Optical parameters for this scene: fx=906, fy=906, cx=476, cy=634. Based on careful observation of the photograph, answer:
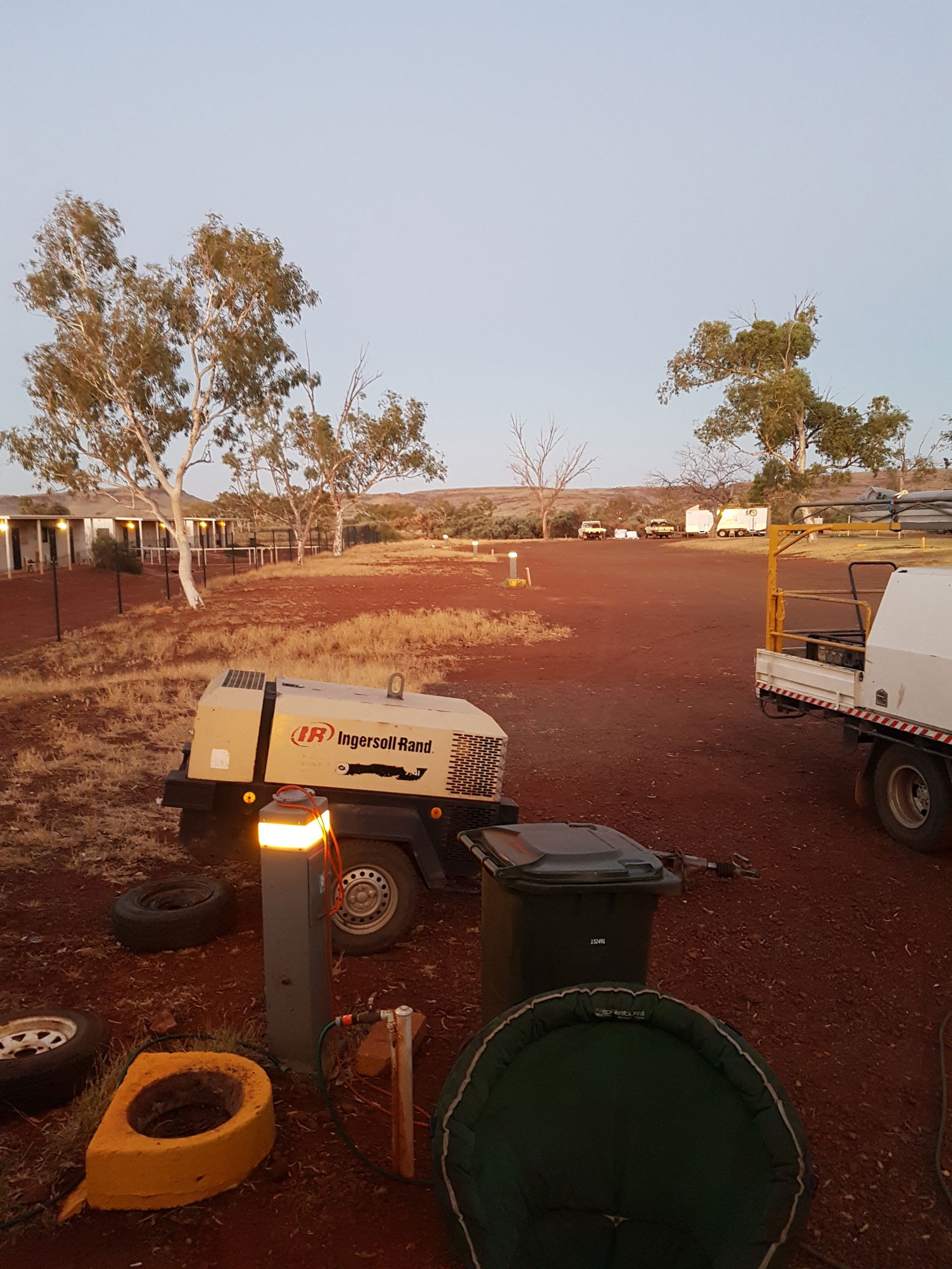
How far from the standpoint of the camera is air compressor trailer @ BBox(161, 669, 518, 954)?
16.0 ft

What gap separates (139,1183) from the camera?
3004 mm

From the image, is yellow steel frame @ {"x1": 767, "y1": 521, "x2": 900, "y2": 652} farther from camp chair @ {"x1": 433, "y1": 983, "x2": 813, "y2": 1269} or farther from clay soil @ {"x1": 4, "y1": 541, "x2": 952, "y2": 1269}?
camp chair @ {"x1": 433, "y1": 983, "x2": 813, "y2": 1269}

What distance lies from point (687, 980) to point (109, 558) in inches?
1708

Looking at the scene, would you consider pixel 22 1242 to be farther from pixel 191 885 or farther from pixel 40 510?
pixel 40 510

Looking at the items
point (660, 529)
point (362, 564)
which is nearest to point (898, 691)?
point (362, 564)

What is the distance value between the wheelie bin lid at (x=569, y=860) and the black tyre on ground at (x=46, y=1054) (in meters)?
1.78

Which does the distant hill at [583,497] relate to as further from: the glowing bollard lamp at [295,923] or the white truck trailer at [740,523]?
the glowing bollard lamp at [295,923]

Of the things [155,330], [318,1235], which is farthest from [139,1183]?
[155,330]

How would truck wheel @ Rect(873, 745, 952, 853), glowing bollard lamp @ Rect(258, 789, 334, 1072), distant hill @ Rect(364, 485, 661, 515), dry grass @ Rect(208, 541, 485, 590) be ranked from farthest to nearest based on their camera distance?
distant hill @ Rect(364, 485, 661, 515), dry grass @ Rect(208, 541, 485, 590), truck wheel @ Rect(873, 745, 952, 853), glowing bollard lamp @ Rect(258, 789, 334, 1072)

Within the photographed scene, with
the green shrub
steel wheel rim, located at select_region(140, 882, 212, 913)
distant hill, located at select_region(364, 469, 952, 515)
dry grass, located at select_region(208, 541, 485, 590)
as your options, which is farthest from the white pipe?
distant hill, located at select_region(364, 469, 952, 515)

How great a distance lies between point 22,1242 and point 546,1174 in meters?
1.68

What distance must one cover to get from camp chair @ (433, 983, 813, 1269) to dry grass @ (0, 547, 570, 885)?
399 centimetres

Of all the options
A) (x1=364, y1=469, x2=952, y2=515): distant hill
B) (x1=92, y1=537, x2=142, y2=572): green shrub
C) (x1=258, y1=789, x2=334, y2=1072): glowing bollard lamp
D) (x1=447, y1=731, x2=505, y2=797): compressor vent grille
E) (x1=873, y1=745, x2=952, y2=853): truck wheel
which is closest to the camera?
(x1=258, y1=789, x2=334, y2=1072): glowing bollard lamp

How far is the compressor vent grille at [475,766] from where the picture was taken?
511 centimetres
